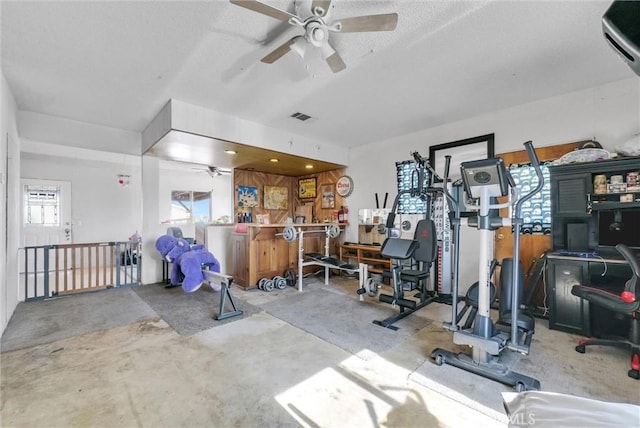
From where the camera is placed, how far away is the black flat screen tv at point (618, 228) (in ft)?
9.76

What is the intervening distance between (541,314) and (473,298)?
1.64 m

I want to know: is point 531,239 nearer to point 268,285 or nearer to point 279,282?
point 279,282

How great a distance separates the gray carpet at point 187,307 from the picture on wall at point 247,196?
7.85ft

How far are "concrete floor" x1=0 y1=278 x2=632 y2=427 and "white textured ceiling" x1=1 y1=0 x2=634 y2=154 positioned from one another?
288cm

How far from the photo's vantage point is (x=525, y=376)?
7.17 feet

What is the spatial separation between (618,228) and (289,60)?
400cm

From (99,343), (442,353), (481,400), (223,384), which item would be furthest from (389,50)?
(99,343)

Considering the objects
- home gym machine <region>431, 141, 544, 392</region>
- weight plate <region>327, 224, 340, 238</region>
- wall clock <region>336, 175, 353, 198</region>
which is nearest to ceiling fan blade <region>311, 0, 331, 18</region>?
home gym machine <region>431, 141, 544, 392</region>

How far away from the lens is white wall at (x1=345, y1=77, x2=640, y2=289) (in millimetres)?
3264

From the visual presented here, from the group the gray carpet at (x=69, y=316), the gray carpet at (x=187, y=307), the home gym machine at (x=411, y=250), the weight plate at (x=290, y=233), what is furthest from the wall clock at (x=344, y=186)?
the gray carpet at (x=69, y=316)

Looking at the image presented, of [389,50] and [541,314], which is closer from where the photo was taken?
[389,50]

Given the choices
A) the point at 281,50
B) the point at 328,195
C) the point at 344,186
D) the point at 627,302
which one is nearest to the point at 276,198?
the point at 328,195

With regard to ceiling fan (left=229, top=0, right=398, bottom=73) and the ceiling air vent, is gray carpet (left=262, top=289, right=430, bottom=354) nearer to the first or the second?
ceiling fan (left=229, top=0, right=398, bottom=73)

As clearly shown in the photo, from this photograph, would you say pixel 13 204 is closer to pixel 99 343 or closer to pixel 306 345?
pixel 99 343
